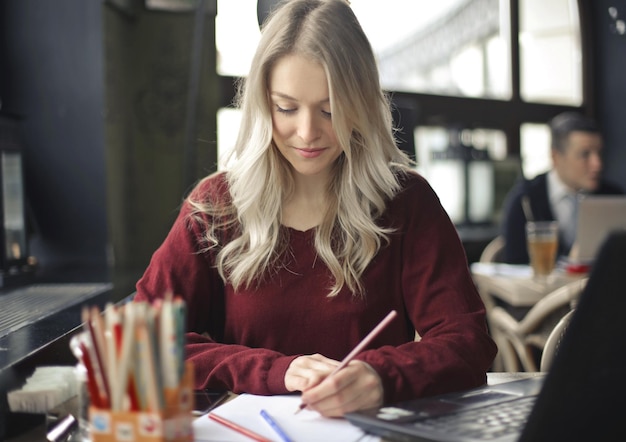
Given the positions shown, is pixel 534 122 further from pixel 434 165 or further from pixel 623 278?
pixel 623 278

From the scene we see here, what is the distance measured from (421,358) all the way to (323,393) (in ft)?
0.82

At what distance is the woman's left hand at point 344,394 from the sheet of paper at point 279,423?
0.06 feet

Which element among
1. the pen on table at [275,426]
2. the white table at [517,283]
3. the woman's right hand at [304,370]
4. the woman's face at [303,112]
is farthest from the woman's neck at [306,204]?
the white table at [517,283]

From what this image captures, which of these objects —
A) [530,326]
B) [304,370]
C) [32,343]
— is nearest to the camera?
[304,370]

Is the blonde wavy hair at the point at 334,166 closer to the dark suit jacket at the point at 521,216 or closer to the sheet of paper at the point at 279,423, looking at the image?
the sheet of paper at the point at 279,423

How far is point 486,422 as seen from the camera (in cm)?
89

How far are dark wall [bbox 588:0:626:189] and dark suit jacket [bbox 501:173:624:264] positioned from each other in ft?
6.72

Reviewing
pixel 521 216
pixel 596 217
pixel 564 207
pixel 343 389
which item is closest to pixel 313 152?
pixel 343 389

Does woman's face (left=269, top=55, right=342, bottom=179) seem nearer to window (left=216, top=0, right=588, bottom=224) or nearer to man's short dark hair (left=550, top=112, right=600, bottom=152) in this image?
man's short dark hair (left=550, top=112, right=600, bottom=152)

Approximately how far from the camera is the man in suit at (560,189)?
3494 mm

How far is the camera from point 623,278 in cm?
64

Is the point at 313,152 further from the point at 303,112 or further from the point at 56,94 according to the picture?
the point at 56,94

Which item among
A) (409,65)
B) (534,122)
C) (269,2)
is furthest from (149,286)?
(534,122)

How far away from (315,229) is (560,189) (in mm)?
2457
